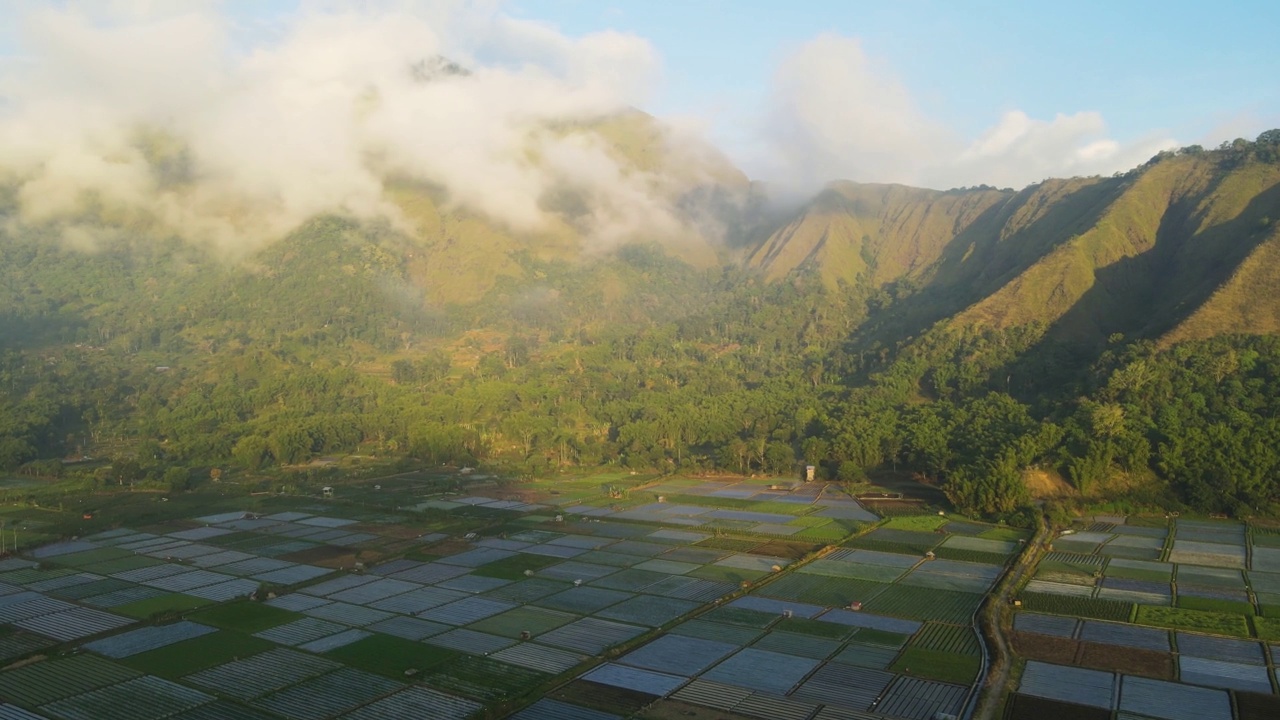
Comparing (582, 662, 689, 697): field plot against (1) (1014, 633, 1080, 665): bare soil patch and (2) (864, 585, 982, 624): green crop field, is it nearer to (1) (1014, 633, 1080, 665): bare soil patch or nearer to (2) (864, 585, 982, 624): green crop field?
(2) (864, 585, 982, 624): green crop field

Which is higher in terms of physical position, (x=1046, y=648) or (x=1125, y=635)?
(x=1046, y=648)

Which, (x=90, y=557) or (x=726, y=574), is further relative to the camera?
(x=90, y=557)

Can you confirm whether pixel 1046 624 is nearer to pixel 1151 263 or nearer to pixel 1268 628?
pixel 1268 628

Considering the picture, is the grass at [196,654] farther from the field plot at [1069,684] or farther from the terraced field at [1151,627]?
the field plot at [1069,684]

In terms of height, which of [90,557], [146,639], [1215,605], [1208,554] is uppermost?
[90,557]

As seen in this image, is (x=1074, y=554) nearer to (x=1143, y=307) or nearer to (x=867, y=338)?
(x=1143, y=307)

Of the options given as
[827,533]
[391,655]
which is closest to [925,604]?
[827,533]

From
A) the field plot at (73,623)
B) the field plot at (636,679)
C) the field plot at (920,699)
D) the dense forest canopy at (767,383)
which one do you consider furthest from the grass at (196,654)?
the dense forest canopy at (767,383)
